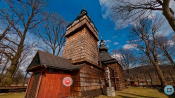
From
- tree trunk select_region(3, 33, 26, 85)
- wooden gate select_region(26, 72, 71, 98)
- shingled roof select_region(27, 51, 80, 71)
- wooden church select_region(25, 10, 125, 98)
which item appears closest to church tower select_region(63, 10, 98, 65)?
wooden church select_region(25, 10, 125, 98)

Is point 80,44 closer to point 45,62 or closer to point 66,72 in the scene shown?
Result: point 66,72

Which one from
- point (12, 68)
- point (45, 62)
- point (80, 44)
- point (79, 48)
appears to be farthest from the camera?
point (12, 68)

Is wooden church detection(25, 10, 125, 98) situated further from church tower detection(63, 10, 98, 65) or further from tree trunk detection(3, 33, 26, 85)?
tree trunk detection(3, 33, 26, 85)

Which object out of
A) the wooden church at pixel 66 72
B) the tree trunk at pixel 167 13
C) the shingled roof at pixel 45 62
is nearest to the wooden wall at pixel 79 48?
the wooden church at pixel 66 72

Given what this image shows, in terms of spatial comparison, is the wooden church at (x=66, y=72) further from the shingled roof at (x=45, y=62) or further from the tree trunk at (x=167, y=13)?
the tree trunk at (x=167, y=13)

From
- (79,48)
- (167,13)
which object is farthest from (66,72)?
(167,13)

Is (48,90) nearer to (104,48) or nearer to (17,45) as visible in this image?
(17,45)

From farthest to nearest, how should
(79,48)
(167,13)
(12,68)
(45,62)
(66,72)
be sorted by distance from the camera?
(12,68)
(79,48)
(66,72)
(45,62)
(167,13)

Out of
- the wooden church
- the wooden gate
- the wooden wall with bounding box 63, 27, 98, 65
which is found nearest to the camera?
the wooden gate

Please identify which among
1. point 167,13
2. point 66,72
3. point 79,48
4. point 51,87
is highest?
point 167,13

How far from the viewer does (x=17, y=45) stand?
13.6m

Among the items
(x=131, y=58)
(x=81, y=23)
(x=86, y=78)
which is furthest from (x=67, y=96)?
(x=131, y=58)

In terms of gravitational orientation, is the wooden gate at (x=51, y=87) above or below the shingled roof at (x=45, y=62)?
below

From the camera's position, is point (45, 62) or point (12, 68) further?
point (12, 68)
